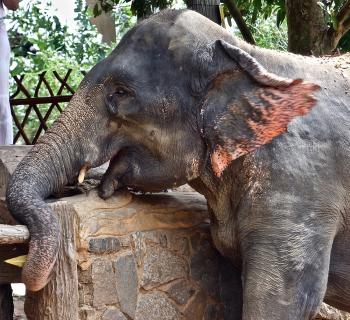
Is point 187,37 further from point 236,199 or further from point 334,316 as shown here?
point 334,316

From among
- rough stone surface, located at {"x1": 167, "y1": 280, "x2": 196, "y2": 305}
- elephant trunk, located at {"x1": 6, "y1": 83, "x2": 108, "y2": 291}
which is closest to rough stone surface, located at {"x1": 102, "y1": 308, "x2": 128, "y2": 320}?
rough stone surface, located at {"x1": 167, "y1": 280, "x2": 196, "y2": 305}

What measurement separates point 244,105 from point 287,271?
0.74 meters

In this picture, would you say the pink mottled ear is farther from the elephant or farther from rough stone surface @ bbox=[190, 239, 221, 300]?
rough stone surface @ bbox=[190, 239, 221, 300]

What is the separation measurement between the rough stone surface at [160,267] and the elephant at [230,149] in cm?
23

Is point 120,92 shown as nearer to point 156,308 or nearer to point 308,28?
point 156,308

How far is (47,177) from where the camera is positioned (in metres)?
3.92

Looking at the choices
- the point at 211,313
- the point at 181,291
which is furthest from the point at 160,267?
the point at 211,313

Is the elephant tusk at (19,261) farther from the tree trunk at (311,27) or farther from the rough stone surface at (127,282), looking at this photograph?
the tree trunk at (311,27)

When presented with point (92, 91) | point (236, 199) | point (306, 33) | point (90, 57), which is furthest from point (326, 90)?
point (90, 57)

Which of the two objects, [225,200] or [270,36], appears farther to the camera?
[270,36]

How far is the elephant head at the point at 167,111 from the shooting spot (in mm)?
3939

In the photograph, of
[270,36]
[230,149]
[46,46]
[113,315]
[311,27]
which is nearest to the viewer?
[230,149]

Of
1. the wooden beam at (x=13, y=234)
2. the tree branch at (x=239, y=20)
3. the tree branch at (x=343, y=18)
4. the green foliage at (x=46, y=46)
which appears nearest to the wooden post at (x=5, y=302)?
the wooden beam at (x=13, y=234)

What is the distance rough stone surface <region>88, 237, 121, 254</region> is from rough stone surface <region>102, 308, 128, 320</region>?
261 millimetres
